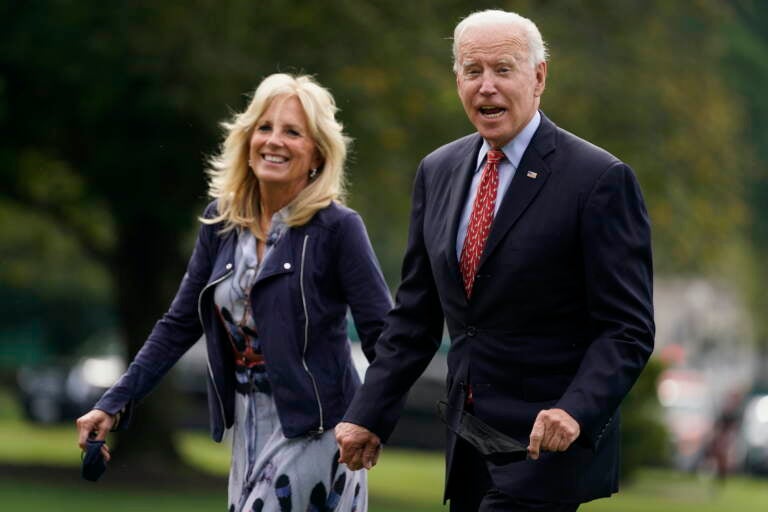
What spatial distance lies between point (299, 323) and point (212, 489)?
43.4ft

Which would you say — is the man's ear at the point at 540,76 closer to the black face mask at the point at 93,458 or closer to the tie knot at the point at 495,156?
the tie knot at the point at 495,156

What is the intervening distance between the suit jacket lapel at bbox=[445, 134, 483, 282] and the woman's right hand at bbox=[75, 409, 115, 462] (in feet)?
4.93

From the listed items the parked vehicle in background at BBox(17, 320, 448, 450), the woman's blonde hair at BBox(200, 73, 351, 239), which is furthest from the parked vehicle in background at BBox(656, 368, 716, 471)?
the woman's blonde hair at BBox(200, 73, 351, 239)

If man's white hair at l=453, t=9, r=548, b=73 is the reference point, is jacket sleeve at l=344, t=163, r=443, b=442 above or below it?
below

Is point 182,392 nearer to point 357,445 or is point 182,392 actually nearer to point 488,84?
point 357,445

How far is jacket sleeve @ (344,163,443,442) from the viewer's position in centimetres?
503

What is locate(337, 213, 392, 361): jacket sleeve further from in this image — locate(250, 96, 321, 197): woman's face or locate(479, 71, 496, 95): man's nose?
locate(479, 71, 496, 95): man's nose

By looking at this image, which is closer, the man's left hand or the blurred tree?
the man's left hand

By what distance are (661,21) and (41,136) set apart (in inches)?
266

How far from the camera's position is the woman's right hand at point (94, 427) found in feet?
18.6

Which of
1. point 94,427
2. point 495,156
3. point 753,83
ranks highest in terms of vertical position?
point 753,83

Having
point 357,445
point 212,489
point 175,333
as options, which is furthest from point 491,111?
point 212,489

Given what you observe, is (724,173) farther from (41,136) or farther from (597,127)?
(41,136)

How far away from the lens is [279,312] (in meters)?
5.66
